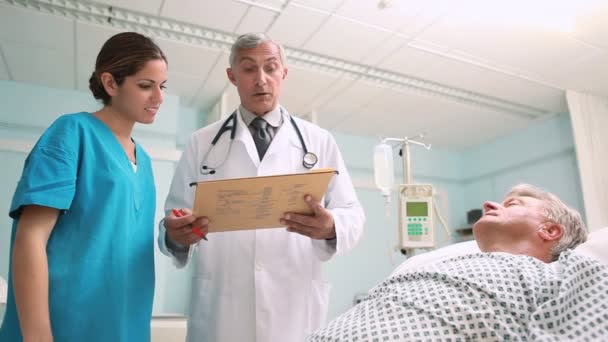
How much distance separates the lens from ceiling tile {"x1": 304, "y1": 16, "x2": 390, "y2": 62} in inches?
109

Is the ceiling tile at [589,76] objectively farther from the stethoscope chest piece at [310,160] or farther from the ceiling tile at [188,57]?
the stethoscope chest piece at [310,160]

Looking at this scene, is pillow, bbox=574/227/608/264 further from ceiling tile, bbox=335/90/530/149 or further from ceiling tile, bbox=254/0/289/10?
ceiling tile, bbox=335/90/530/149

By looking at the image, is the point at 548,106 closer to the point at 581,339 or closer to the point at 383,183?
the point at 383,183

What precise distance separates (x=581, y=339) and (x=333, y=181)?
741 millimetres

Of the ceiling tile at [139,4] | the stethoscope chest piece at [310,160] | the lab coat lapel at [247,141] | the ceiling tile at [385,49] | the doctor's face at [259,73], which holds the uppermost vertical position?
the ceiling tile at [139,4]

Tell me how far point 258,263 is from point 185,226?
0.83ft

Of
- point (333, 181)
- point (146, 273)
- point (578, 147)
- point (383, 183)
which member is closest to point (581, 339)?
point (333, 181)

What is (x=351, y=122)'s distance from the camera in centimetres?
439

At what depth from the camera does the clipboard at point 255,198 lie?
3.10ft

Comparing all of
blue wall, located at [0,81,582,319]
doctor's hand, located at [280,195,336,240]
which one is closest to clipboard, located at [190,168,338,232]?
doctor's hand, located at [280,195,336,240]

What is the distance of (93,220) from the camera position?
3.10 feet

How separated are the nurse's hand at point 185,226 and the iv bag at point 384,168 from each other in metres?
1.48

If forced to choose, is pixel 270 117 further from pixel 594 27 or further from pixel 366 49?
pixel 594 27

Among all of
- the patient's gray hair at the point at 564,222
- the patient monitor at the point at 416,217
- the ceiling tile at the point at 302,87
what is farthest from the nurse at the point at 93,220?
the ceiling tile at the point at 302,87
